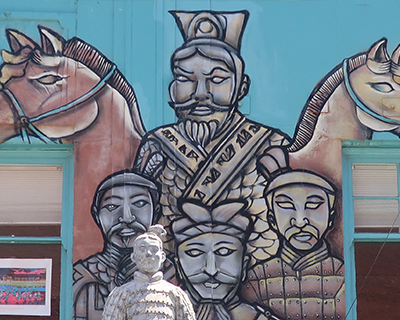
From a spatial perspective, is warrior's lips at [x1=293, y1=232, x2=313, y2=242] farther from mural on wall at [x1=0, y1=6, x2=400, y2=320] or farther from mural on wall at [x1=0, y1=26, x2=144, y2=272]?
mural on wall at [x1=0, y1=26, x2=144, y2=272]

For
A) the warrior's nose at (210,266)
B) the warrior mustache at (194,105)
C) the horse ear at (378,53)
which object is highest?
the horse ear at (378,53)

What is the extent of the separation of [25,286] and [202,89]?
9.80 feet

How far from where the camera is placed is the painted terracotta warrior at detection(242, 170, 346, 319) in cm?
879

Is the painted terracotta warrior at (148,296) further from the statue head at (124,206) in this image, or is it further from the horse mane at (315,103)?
the horse mane at (315,103)

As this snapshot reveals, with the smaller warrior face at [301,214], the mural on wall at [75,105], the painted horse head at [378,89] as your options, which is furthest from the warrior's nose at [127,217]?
the painted horse head at [378,89]

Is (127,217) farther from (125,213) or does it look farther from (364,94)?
(364,94)

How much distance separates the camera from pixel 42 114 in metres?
9.06

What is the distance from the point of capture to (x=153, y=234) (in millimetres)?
7027

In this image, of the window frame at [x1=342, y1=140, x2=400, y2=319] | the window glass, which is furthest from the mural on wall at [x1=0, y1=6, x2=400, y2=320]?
the window glass

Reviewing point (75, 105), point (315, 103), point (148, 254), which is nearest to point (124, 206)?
point (75, 105)

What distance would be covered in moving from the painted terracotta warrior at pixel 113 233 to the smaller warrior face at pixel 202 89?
38.2 inches

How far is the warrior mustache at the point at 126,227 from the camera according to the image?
8.86 meters

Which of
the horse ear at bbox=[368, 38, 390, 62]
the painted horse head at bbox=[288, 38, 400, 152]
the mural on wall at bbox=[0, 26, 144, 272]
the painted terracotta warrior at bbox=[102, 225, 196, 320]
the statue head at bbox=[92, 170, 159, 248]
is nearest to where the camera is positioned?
the painted terracotta warrior at bbox=[102, 225, 196, 320]

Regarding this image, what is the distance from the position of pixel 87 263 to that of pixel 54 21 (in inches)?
110
